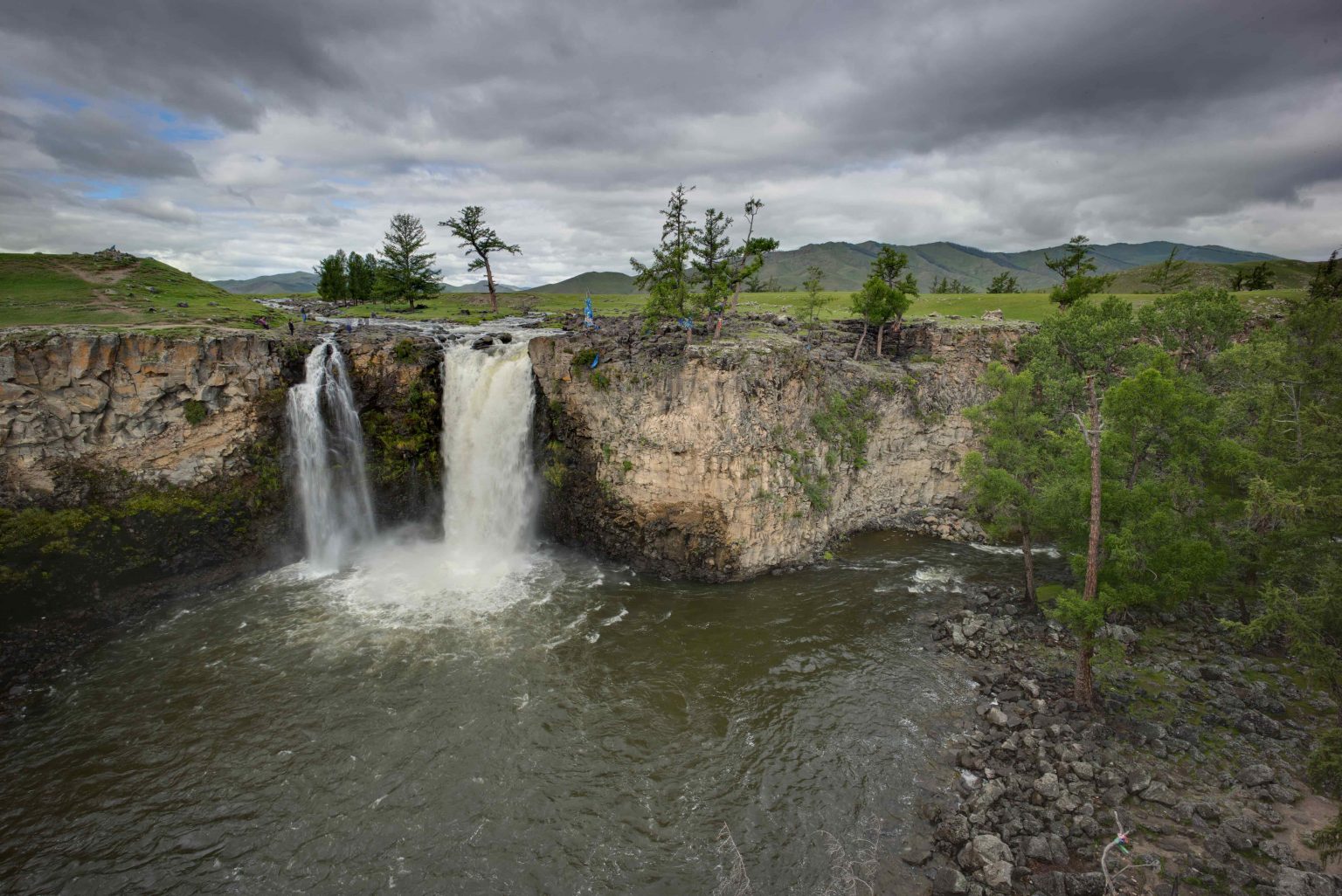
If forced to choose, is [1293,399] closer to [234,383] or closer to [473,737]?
[473,737]

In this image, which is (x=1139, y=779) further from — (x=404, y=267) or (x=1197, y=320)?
(x=404, y=267)

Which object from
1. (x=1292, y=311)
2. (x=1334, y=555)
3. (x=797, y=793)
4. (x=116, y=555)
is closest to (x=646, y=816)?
(x=797, y=793)

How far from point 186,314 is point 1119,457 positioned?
42.8 metres

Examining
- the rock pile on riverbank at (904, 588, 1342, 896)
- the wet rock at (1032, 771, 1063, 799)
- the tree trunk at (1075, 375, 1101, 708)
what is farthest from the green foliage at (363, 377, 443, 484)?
the wet rock at (1032, 771, 1063, 799)

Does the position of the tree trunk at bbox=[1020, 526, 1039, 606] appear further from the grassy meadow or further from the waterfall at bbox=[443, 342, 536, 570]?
the waterfall at bbox=[443, 342, 536, 570]

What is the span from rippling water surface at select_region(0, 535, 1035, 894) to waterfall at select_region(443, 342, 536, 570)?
3.73 metres

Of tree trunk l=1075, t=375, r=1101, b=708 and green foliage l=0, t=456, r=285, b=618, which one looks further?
green foliage l=0, t=456, r=285, b=618

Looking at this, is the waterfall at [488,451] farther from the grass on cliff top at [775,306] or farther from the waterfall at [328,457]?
the grass on cliff top at [775,306]

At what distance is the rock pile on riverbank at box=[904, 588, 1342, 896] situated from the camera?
1097cm

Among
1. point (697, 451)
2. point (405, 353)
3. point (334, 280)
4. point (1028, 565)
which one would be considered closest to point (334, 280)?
point (334, 280)

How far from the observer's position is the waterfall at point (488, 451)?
88.2 feet

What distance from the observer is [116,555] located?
2166cm

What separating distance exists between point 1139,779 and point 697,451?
17.0 meters

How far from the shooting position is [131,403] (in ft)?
72.3
